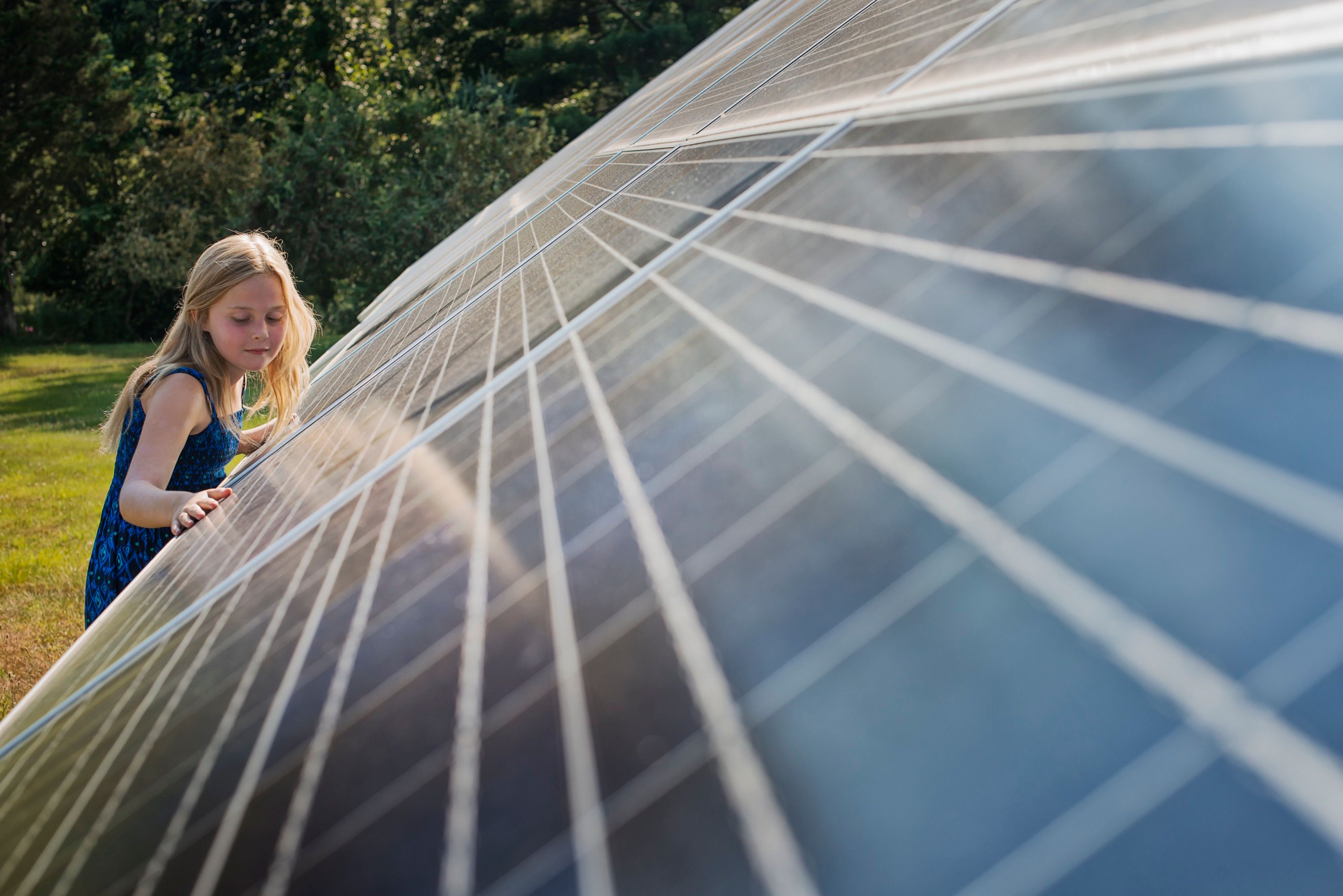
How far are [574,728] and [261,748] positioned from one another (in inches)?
22.5

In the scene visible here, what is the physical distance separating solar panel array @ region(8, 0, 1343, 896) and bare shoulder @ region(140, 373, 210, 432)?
161 cm

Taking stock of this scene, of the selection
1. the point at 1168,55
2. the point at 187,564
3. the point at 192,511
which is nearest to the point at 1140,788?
the point at 1168,55

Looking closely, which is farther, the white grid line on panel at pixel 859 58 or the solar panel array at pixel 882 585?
Result: the white grid line on panel at pixel 859 58

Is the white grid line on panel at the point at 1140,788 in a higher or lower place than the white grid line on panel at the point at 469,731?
lower

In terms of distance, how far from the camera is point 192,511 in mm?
3443

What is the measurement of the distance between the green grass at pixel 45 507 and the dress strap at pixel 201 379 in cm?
294

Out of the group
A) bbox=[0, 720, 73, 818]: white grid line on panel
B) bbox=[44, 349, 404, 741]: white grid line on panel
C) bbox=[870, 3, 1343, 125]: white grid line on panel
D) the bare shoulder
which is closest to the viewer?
bbox=[870, 3, 1343, 125]: white grid line on panel

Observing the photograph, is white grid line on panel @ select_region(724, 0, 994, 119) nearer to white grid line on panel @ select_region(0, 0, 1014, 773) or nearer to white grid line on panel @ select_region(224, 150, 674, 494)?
white grid line on panel @ select_region(0, 0, 1014, 773)

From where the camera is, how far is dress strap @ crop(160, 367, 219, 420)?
3.73 m

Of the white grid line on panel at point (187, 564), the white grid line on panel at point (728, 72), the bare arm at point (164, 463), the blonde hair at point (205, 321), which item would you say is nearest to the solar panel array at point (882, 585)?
the white grid line on panel at point (187, 564)

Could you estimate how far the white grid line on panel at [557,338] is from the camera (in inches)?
90.3

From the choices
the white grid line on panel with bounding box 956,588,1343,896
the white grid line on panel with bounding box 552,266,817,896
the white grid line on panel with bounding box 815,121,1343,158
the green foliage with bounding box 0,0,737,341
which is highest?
the green foliage with bounding box 0,0,737,341

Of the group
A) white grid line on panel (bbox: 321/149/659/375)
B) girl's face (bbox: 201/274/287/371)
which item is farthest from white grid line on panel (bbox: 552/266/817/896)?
white grid line on panel (bbox: 321/149/659/375)

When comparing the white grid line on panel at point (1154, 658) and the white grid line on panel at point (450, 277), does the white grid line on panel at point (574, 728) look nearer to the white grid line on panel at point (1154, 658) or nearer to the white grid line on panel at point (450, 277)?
the white grid line on panel at point (1154, 658)
